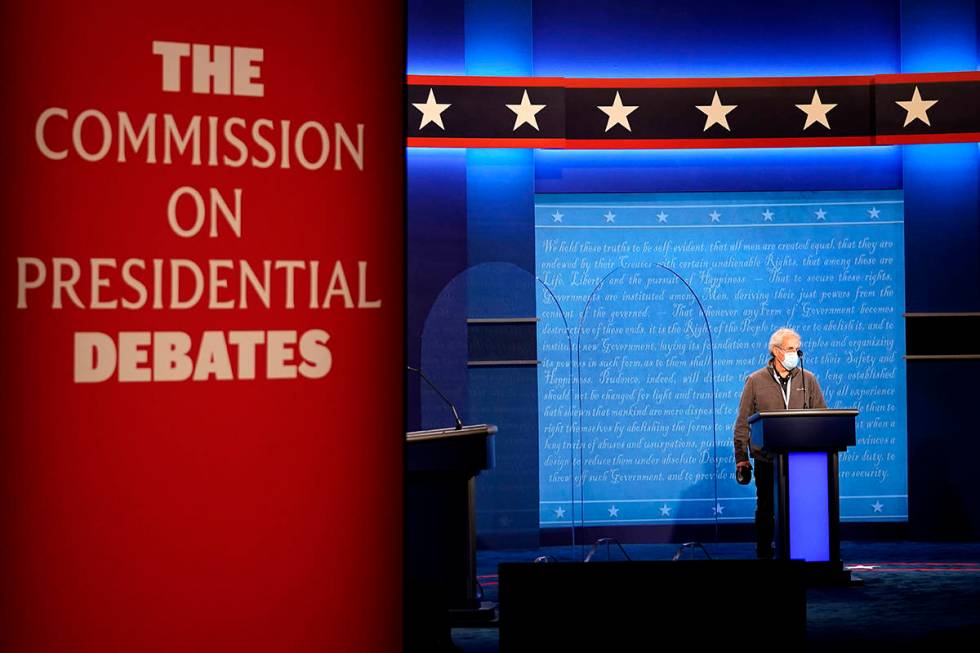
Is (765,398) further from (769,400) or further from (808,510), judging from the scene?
(808,510)

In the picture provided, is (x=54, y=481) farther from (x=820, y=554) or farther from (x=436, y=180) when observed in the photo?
(x=436, y=180)

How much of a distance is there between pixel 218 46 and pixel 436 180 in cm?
664

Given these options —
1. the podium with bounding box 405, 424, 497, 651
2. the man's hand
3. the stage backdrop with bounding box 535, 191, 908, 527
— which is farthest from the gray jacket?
the podium with bounding box 405, 424, 497, 651

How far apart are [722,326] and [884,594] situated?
2862 millimetres

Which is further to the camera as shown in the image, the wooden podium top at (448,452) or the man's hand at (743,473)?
the man's hand at (743,473)

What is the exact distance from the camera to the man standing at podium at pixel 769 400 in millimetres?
6387

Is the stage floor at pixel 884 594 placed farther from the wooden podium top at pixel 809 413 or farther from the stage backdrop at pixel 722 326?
the wooden podium top at pixel 809 413

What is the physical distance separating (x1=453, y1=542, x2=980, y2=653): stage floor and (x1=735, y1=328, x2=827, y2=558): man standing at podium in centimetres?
66

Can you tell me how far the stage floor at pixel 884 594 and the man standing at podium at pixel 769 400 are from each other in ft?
2.17

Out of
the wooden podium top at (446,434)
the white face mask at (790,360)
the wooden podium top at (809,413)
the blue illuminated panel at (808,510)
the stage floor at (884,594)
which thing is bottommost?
the stage floor at (884,594)

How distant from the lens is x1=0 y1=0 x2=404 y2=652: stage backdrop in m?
1.45

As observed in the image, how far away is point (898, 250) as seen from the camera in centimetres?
811

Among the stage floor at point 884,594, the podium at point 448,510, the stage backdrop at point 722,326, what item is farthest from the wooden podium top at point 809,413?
the stage backdrop at point 722,326

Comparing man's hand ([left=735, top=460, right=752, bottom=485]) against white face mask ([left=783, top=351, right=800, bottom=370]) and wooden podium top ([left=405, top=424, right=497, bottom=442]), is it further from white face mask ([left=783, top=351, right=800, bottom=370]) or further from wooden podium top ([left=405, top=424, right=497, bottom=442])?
wooden podium top ([left=405, top=424, right=497, bottom=442])
